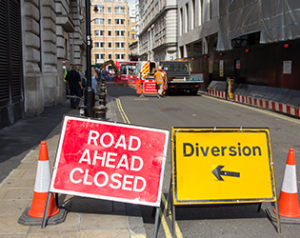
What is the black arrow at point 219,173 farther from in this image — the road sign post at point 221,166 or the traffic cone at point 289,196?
the traffic cone at point 289,196

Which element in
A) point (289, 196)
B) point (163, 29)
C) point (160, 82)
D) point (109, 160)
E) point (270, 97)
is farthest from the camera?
point (163, 29)

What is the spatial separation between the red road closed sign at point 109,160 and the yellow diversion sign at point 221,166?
0.23 metres

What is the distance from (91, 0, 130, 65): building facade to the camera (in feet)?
354

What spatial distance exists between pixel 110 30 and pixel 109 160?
109094 millimetres

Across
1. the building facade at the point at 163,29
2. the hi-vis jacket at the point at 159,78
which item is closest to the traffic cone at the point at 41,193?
the hi-vis jacket at the point at 159,78

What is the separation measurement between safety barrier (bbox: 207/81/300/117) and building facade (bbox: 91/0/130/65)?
9106 centimetres

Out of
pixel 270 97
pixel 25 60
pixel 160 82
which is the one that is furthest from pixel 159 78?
pixel 25 60

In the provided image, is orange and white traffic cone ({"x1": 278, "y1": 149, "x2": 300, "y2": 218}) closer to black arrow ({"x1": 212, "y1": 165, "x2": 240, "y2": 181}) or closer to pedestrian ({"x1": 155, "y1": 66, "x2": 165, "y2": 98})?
black arrow ({"x1": 212, "y1": 165, "x2": 240, "y2": 181})

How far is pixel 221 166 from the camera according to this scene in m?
3.96

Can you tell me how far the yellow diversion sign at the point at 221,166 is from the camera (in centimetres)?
388

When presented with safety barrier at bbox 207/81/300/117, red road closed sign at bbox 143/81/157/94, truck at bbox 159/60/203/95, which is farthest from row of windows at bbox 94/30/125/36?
safety barrier at bbox 207/81/300/117

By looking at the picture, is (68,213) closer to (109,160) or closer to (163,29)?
(109,160)

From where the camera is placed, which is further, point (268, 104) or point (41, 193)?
point (268, 104)

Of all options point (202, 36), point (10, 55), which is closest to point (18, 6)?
point (10, 55)
